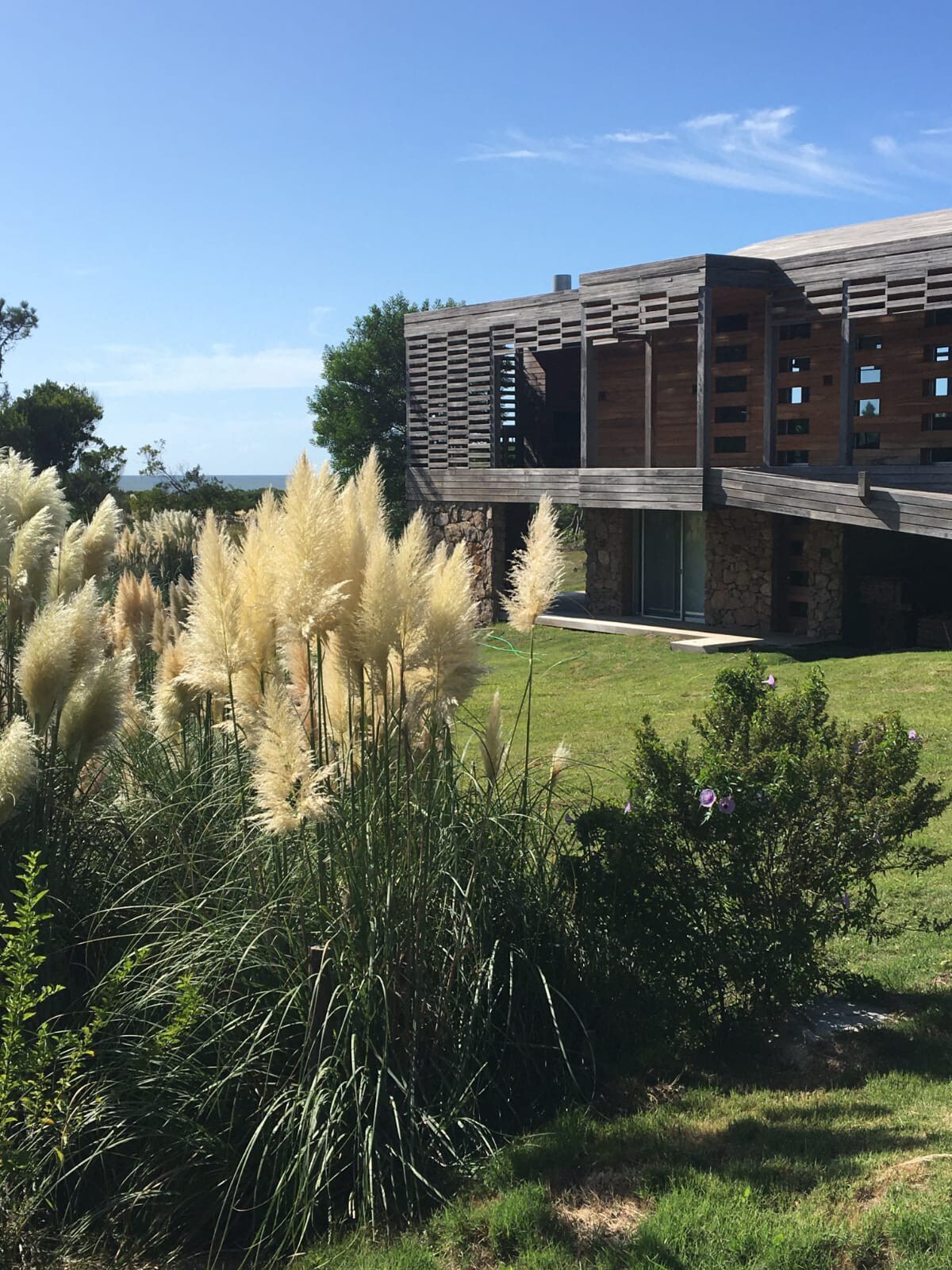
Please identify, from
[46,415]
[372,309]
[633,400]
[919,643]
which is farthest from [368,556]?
[372,309]

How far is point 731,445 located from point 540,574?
16979 mm

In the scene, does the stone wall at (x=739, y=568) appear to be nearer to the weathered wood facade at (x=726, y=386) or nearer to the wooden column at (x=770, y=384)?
the weathered wood facade at (x=726, y=386)

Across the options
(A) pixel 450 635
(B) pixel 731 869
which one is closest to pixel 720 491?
(B) pixel 731 869

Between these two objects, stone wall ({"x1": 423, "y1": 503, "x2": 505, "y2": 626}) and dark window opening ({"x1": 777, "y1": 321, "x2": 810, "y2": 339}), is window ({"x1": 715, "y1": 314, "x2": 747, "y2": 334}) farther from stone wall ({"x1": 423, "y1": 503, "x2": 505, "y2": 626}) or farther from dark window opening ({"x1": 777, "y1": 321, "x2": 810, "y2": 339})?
stone wall ({"x1": 423, "y1": 503, "x2": 505, "y2": 626})

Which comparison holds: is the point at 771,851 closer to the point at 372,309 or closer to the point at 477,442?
the point at 477,442

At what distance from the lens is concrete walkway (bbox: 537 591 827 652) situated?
16984mm

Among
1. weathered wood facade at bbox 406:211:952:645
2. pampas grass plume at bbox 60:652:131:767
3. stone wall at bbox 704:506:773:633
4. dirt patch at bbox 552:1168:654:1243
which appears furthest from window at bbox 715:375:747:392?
dirt patch at bbox 552:1168:654:1243

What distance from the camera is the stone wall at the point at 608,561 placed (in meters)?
21.3

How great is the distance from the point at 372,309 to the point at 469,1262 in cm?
4236

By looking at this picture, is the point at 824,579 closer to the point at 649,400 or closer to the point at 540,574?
the point at 649,400

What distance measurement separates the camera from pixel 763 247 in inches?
860

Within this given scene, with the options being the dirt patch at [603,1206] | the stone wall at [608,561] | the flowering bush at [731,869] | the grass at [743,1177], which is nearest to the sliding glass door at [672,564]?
the stone wall at [608,561]

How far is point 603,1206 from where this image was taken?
12.6 ft

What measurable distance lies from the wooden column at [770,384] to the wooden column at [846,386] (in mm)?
967
